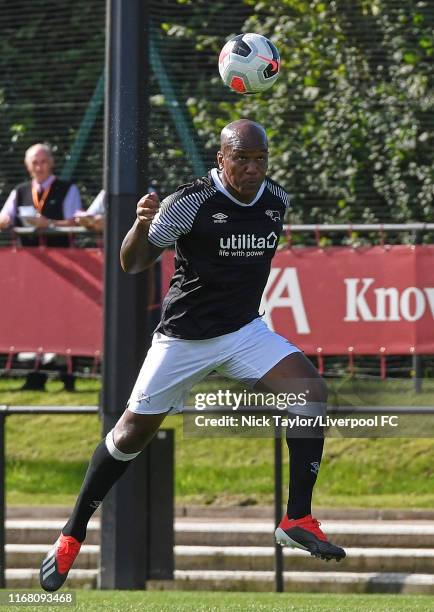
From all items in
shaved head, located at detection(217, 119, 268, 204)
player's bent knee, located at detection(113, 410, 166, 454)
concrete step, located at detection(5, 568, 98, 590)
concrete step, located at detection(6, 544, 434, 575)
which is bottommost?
concrete step, located at detection(5, 568, 98, 590)

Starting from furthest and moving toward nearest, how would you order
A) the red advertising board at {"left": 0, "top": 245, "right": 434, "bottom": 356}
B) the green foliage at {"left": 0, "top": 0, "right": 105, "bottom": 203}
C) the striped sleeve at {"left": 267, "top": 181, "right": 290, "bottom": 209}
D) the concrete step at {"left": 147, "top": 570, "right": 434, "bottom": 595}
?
1. the green foliage at {"left": 0, "top": 0, "right": 105, "bottom": 203}
2. the red advertising board at {"left": 0, "top": 245, "right": 434, "bottom": 356}
3. the concrete step at {"left": 147, "top": 570, "right": 434, "bottom": 595}
4. the striped sleeve at {"left": 267, "top": 181, "right": 290, "bottom": 209}

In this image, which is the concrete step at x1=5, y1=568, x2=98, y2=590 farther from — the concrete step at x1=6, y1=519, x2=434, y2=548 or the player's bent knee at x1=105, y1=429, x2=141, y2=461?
the player's bent knee at x1=105, y1=429, x2=141, y2=461

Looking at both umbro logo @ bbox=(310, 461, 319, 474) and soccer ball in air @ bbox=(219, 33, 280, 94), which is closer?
umbro logo @ bbox=(310, 461, 319, 474)

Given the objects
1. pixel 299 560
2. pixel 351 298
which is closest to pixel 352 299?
pixel 351 298

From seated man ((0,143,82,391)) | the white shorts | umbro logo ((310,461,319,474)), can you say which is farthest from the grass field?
the white shorts

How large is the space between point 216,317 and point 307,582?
3056 millimetres

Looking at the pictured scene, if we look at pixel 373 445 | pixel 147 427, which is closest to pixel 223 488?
pixel 373 445

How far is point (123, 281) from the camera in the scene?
9016mm

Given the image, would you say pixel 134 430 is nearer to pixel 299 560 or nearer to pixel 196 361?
pixel 196 361

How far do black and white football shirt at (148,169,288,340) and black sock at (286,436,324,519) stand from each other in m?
0.61

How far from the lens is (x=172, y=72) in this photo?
10.6 m

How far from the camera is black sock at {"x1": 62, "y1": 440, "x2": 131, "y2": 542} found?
7.11 meters

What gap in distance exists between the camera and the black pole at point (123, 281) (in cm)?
884

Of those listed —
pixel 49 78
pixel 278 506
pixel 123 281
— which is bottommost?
pixel 278 506
